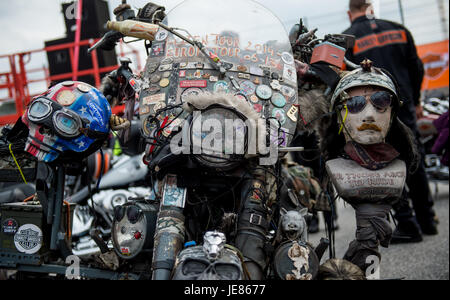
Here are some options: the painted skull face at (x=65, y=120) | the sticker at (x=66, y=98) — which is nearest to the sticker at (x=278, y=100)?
the painted skull face at (x=65, y=120)

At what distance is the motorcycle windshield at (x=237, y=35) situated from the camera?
7.01 feet

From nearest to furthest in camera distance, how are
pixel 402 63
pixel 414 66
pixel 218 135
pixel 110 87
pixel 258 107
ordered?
pixel 218 135
pixel 258 107
pixel 110 87
pixel 402 63
pixel 414 66

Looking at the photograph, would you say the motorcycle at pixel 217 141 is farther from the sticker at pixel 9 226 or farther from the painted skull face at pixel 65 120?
the sticker at pixel 9 226

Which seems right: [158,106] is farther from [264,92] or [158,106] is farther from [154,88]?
Result: [264,92]

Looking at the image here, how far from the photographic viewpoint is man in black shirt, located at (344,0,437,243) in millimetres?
3100

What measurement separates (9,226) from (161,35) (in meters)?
1.41

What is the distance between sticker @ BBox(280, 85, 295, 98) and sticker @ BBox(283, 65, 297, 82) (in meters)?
0.05

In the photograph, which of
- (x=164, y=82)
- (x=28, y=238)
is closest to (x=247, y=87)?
(x=164, y=82)

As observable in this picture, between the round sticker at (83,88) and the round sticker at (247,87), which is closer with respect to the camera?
the round sticker at (247,87)

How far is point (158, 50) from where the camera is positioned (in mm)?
2230

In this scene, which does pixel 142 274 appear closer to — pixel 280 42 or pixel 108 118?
pixel 108 118

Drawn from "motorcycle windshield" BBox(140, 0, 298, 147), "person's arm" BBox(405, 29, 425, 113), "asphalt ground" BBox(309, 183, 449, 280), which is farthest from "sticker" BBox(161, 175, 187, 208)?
"person's arm" BBox(405, 29, 425, 113)

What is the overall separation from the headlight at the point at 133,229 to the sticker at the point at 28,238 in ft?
2.07
